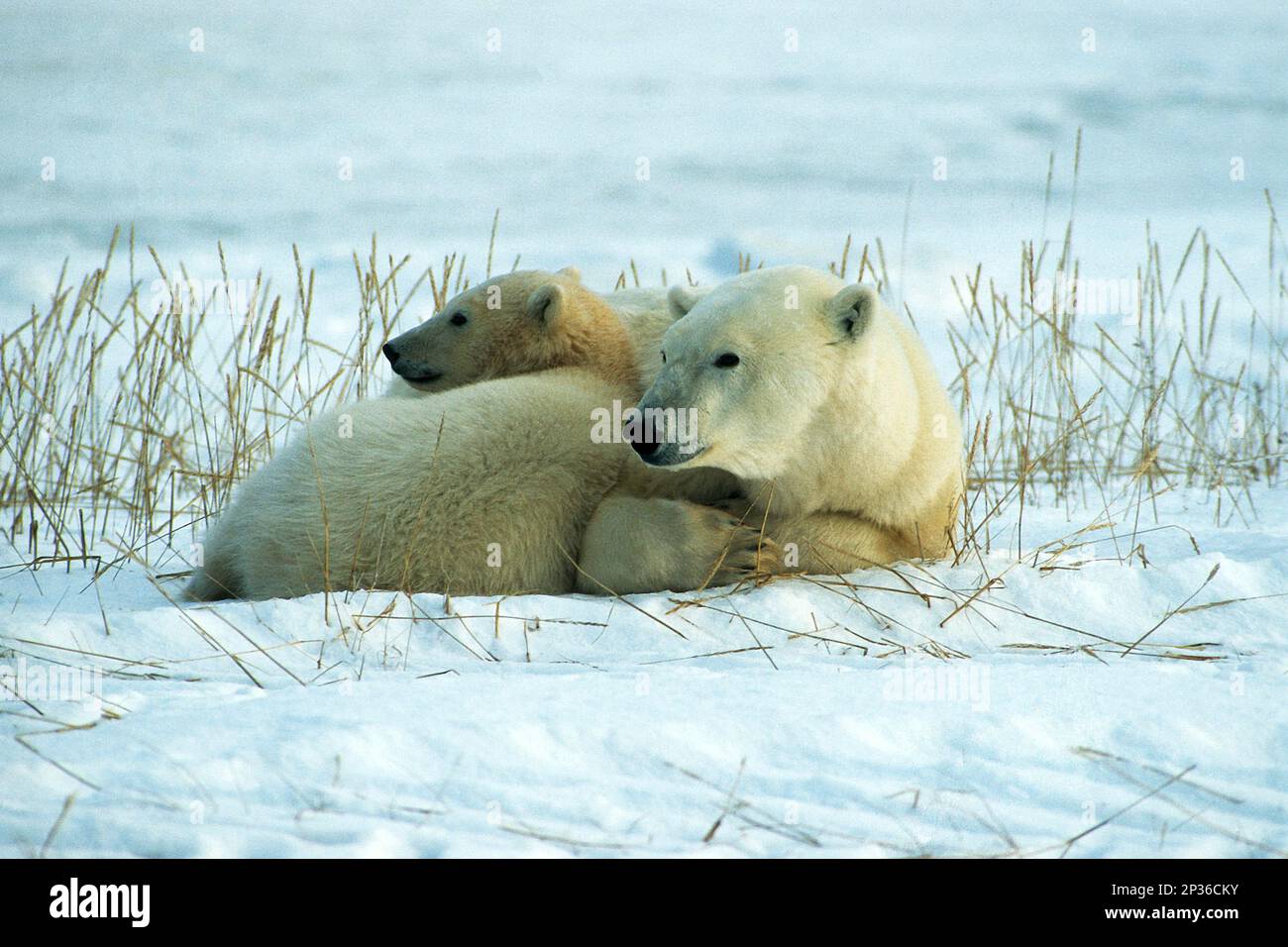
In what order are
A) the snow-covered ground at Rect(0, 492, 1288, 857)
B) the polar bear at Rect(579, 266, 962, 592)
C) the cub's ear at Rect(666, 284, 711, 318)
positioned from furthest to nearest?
1. the cub's ear at Rect(666, 284, 711, 318)
2. the polar bear at Rect(579, 266, 962, 592)
3. the snow-covered ground at Rect(0, 492, 1288, 857)

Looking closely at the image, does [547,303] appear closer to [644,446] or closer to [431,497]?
[431,497]

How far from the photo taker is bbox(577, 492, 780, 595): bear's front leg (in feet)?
10.8

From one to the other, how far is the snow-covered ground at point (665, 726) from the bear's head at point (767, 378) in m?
0.45

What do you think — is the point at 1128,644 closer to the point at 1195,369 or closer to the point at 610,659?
the point at 610,659

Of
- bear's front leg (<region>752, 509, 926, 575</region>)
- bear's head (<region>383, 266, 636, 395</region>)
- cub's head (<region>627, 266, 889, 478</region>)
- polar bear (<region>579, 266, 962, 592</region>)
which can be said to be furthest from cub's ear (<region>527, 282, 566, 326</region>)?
bear's front leg (<region>752, 509, 926, 575</region>)

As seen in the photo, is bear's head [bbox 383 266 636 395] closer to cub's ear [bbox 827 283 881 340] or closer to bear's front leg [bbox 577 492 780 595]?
bear's front leg [bbox 577 492 780 595]

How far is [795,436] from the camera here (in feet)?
10.3

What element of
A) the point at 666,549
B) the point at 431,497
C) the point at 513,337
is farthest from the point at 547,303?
the point at 666,549

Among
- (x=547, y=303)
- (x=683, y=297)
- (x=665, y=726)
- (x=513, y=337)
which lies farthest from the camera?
(x=513, y=337)

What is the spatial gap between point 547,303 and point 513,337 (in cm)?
20

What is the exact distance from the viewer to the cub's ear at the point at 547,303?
3.81 metres

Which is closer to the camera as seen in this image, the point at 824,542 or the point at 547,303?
the point at 824,542
